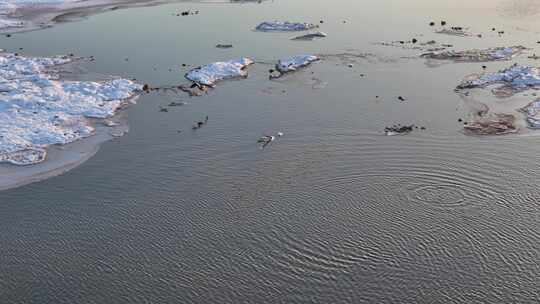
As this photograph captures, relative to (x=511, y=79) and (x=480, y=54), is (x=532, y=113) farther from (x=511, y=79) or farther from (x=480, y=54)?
(x=480, y=54)

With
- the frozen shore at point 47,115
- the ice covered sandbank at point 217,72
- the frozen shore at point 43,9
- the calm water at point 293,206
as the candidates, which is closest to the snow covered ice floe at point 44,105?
the frozen shore at point 47,115

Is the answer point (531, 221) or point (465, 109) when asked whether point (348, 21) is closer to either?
point (465, 109)

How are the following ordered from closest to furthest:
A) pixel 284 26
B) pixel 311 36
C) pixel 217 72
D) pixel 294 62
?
pixel 217 72, pixel 294 62, pixel 311 36, pixel 284 26

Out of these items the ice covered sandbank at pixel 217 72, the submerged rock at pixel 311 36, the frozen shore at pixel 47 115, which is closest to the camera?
the frozen shore at pixel 47 115

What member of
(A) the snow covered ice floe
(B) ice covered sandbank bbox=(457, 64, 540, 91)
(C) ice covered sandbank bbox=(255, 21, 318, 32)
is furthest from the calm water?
(C) ice covered sandbank bbox=(255, 21, 318, 32)

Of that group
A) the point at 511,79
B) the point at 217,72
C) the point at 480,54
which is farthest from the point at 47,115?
the point at 480,54

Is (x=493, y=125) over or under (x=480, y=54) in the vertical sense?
under

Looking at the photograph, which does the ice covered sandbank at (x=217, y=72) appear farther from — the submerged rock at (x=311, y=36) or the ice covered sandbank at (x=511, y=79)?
the ice covered sandbank at (x=511, y=79)
